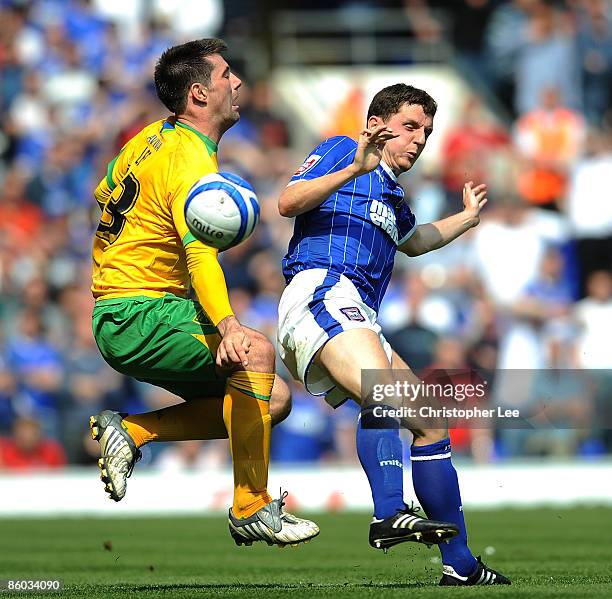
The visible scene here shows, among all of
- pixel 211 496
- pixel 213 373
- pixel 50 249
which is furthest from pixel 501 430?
pixel 213 373

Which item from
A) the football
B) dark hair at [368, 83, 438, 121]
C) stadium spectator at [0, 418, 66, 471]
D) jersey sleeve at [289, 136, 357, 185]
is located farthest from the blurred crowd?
the football

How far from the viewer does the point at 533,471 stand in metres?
15.3

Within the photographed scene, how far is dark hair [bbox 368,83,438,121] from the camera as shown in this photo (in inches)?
314

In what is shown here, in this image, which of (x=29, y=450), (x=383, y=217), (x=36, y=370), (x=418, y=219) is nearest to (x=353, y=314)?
(x=383, y=217)

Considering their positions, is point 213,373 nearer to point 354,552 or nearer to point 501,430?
point 354,552

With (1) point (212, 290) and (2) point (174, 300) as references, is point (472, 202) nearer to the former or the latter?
(2) point (174, 300)

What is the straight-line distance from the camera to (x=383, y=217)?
8.00 meters

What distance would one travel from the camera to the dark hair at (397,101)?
7977mm

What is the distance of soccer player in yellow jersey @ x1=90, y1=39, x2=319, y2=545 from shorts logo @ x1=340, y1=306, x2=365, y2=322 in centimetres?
54

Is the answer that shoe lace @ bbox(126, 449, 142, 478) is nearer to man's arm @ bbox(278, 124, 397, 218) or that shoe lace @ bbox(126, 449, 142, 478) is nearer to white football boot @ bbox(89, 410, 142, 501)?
white football boot @ bbox(89, 410, 142, 501)

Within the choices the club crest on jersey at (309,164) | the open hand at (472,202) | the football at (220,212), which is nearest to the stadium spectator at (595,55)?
the open hand at (472,202)

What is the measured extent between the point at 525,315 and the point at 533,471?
177cm

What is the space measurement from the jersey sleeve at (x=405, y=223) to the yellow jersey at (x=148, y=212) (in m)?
1.25

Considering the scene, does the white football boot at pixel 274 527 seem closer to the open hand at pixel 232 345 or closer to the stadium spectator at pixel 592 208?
the open hand at pixel 232 345
